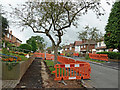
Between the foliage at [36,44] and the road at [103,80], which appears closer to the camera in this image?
the road at [103,80]

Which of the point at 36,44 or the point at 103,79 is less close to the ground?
the point at 36,44

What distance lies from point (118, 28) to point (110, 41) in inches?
130

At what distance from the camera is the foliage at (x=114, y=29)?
2580 centimetres

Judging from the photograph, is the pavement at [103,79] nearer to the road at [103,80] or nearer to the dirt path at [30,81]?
the road at [103,80]

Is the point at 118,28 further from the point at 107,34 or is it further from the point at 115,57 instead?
the point at 115,57

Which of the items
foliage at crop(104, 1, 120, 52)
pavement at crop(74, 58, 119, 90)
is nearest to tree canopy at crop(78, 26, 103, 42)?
foliage at crop(104, 1, 120, 52)

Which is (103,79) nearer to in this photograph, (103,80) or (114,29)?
(103,80)

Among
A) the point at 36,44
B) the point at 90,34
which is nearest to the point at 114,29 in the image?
the point at 90,34

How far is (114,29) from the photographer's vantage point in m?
26.7

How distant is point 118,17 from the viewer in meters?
26.4

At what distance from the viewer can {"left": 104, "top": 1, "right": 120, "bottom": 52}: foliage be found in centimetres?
2580

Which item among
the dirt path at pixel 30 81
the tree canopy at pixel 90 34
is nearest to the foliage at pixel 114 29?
the tree canopy at pixel 90 34

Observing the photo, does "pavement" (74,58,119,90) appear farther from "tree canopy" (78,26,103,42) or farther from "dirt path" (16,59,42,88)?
"tree canopy" (78,26,103,42)

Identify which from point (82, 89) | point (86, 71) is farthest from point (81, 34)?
point (82, 89)
